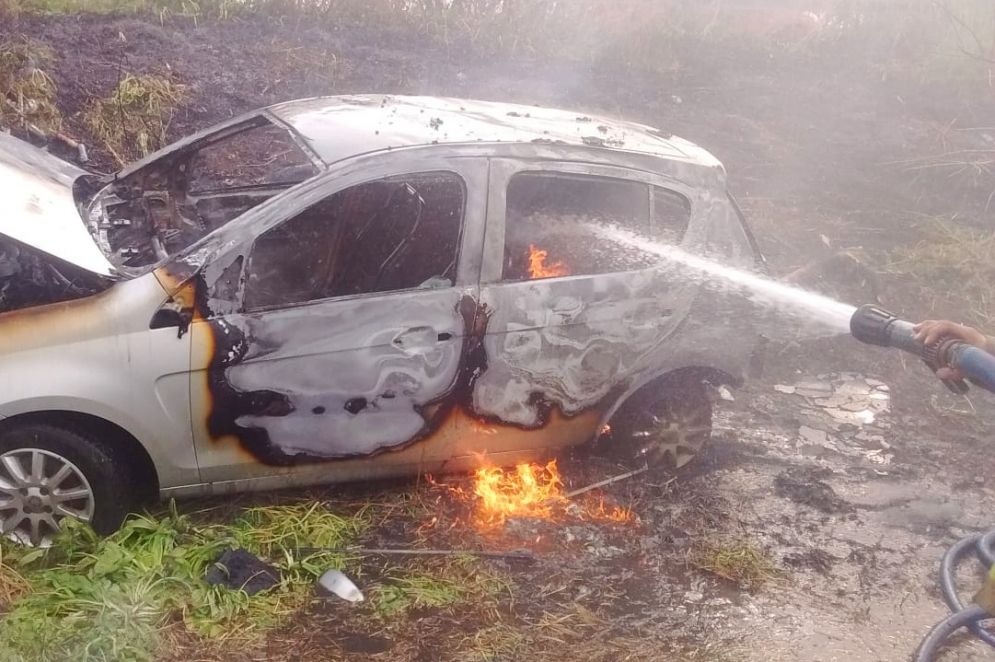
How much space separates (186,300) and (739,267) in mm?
2837

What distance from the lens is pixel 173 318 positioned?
11.2 ft

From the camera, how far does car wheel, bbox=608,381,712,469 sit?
455 cm

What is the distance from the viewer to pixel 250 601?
348cm

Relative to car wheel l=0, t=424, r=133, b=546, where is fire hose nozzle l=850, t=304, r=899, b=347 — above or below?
A: above

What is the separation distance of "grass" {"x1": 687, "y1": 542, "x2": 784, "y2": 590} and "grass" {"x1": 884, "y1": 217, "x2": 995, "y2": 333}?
14.0 feet

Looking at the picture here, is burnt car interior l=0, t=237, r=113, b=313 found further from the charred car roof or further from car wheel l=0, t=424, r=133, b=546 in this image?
the charred car roof

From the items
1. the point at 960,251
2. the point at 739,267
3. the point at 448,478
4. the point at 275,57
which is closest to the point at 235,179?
the point at 275,57

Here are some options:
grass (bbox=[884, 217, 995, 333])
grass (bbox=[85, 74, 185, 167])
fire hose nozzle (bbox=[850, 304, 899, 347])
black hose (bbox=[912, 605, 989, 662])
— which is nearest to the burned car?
fire hose nozzle (bbox=[850, 304, 899, 347])

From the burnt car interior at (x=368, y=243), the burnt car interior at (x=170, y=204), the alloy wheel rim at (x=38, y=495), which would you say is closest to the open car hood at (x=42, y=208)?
the burnt car interior at (x=170, y=204)

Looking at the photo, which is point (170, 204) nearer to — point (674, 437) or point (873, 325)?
point (674, 437)

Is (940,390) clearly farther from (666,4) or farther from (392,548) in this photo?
(666,4)

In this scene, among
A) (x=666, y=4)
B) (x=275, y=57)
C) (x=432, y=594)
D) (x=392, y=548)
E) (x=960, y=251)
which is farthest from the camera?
(x=666, y=4)

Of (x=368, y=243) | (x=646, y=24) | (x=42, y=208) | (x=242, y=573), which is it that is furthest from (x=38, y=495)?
(x=646, y=24)

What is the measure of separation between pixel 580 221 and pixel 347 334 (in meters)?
1.32
